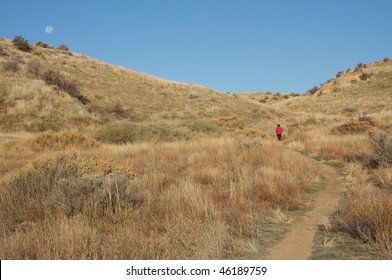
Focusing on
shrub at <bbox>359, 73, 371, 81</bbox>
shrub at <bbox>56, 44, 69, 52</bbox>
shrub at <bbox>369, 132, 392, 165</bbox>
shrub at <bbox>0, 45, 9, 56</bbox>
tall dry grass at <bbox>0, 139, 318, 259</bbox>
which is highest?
shrub at <bbox>56, 44, 69, 52</bbox>

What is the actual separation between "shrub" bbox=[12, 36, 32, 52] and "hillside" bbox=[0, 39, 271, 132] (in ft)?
2.04

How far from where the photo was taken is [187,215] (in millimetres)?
5578

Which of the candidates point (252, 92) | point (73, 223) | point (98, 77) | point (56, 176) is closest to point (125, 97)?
point (98, 77)

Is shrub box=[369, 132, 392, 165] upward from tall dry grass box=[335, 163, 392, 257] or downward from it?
upward

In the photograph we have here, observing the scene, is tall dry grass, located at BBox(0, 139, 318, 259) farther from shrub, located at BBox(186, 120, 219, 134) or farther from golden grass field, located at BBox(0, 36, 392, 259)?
shrub, located at BBox(186, 120, 219, 134)

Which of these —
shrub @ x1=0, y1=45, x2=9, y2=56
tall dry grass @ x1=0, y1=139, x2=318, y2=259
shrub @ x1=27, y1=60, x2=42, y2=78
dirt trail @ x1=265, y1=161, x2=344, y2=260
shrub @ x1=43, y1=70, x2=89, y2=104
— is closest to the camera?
tall dry grass @ x1=0, y1=139, x2=318, y2=259

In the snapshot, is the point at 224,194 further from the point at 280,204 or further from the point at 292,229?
the point at 292,229

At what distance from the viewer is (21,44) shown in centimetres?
4112

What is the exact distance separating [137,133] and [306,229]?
1484 centimetres

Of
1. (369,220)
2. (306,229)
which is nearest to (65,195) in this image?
(306,229)

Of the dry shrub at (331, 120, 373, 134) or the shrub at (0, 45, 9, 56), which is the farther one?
the shrub at (0, 45, 9, 56)

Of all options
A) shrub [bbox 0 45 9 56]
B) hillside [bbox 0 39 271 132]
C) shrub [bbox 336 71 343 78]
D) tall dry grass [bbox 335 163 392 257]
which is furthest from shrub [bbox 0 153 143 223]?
shrub [bbox 336 71 343 78]

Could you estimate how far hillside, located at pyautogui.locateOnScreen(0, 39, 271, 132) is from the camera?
23.4 metres

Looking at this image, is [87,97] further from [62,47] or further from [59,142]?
[62,47]
